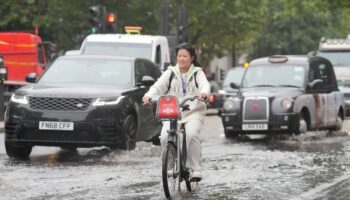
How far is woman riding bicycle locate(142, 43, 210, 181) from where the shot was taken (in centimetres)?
993

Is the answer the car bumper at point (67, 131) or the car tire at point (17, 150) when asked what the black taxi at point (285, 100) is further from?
the car tire at point (17, 150)

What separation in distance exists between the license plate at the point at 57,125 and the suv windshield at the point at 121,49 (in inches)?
380

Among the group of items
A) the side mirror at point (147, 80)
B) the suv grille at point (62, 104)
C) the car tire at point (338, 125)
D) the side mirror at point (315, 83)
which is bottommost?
the car tire at point (338, 125)

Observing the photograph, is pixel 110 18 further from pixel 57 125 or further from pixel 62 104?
pixel 57 125

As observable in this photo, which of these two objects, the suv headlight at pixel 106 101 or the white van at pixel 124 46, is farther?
the white van at pixel 124 46

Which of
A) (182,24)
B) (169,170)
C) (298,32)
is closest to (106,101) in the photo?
(169,170)

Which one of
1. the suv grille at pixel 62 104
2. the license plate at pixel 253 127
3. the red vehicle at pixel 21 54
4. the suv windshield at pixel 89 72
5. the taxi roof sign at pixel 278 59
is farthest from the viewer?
the red vehicle at pixel 21 54

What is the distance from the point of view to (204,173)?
1169cm

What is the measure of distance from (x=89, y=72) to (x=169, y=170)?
18.8ft

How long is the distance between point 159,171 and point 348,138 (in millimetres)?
8077

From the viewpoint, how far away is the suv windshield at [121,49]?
2289 cm

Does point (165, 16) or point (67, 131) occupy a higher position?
point (165, 16)

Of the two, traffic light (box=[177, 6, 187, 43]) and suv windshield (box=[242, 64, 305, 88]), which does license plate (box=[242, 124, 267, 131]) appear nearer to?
suv windshield (box=[242, 64, 305, 88])

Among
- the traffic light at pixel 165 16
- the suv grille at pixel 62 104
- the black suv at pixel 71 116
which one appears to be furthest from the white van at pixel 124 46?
the suv grille at pixel 62 104
